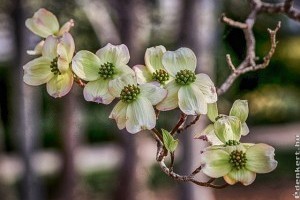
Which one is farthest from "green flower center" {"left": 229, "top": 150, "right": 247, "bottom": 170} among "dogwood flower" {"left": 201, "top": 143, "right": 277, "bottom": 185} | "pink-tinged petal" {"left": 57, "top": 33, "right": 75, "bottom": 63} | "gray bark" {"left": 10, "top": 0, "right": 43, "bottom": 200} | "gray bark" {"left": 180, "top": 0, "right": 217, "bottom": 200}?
"gray bark" {"left": 10, "top": 0, "right": 43, "bottom": 200}

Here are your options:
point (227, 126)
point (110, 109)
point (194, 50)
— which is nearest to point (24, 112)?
point (194, 50)

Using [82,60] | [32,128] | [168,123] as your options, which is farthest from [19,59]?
[82,60]

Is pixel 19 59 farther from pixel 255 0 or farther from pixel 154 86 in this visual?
pixel 154 86

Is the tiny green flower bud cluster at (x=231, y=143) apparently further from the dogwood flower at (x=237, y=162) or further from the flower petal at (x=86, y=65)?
the flower petal at (x=86, y=65)

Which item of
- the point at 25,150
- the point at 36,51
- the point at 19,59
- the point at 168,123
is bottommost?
the point at 168,123

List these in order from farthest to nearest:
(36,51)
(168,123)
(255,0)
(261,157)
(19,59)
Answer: (168,123), (19,59), (255,0), (36,51), (261,157)

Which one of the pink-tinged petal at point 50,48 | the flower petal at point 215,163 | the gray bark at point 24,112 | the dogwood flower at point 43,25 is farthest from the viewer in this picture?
the gray bark at point 24,112

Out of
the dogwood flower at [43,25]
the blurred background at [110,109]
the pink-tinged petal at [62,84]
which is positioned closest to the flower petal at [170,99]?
the pink-tinged petal at [62,84]

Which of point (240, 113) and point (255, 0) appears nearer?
point (240, 113)
